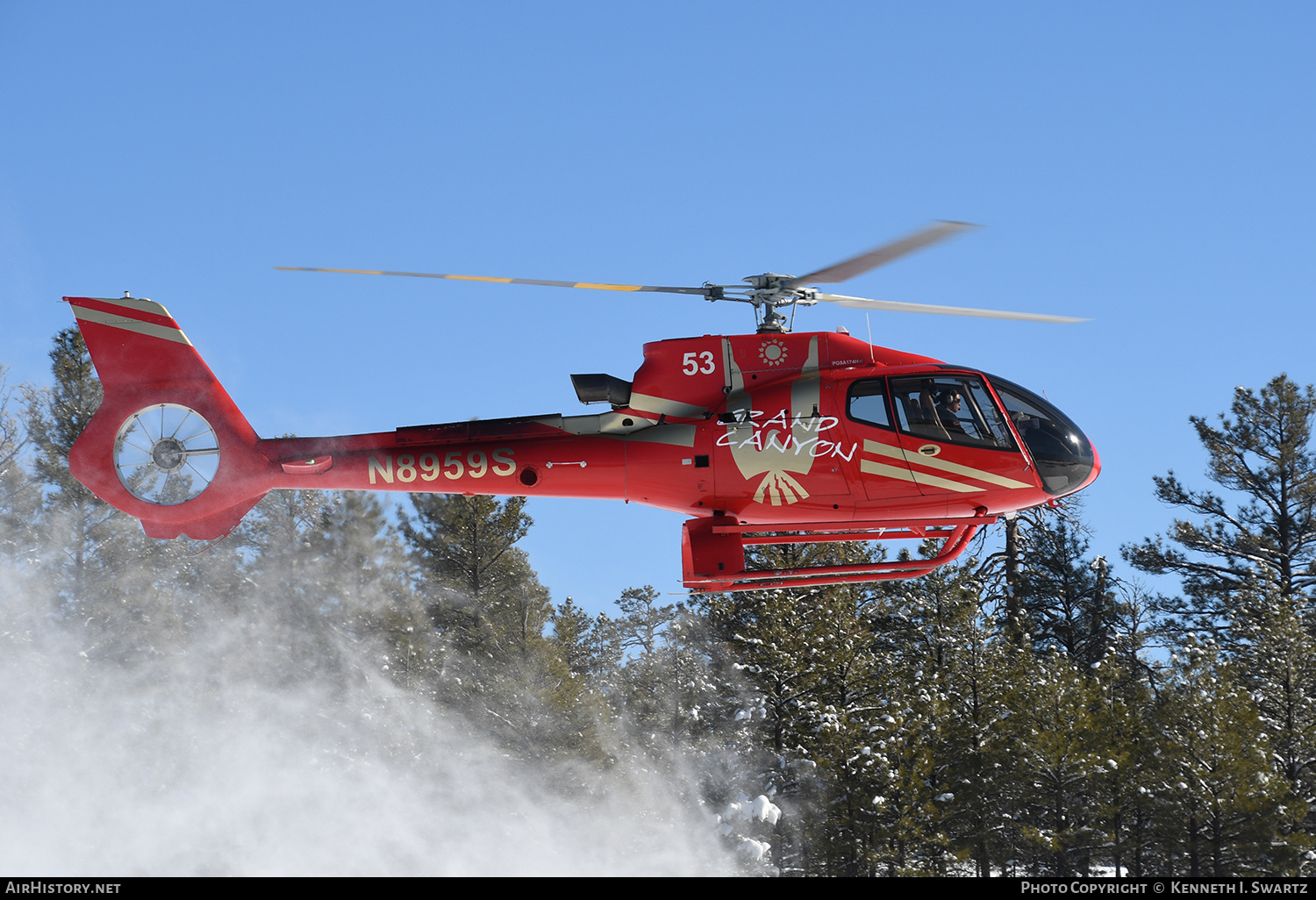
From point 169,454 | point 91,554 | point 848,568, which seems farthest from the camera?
point 91,554

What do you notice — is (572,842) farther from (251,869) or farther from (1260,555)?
(1260,555)

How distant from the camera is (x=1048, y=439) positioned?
17.2 meters

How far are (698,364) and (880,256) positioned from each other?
121 inches

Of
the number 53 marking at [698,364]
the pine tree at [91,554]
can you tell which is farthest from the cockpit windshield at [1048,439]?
the pine tree at [91,554]

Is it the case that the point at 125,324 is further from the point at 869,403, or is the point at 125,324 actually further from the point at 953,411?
the point at 953,411

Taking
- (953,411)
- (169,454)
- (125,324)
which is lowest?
(169,454)

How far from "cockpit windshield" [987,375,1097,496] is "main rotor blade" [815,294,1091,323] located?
970 millimetres

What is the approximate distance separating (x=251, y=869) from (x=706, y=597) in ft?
57.4

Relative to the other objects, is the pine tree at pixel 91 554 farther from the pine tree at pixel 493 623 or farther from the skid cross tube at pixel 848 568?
the skid cross tube at pixel 848 568

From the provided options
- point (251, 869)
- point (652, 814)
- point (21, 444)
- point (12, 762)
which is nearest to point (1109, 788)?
point (652, 814)

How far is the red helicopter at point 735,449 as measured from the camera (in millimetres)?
17141

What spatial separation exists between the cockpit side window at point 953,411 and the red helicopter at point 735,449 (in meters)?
0.02

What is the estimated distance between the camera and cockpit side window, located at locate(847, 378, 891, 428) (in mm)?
17203

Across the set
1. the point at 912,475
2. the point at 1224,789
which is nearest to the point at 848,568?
the point at 912,475
